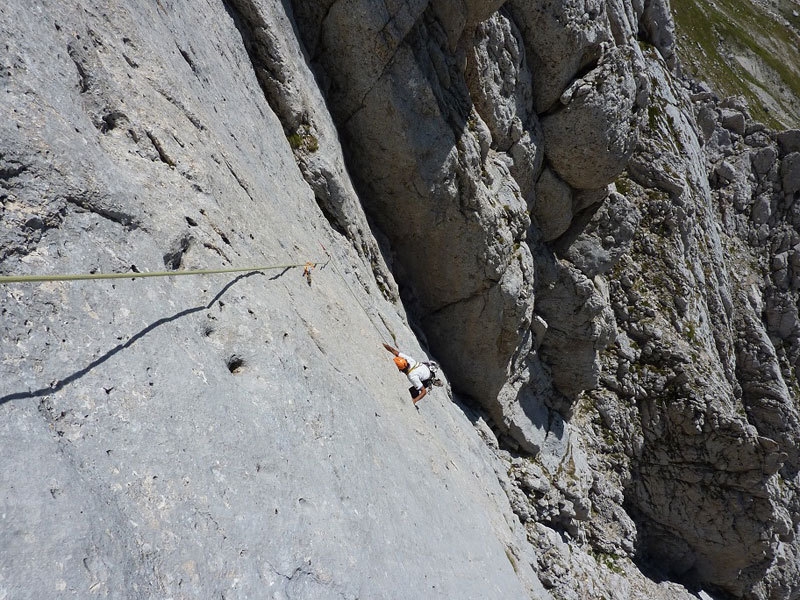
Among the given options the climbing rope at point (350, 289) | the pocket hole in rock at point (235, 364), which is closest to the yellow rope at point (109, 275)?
the pocket hole in rock at point (235, 364)

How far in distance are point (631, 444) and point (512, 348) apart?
47.9ft

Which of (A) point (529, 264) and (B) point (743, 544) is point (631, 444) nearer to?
(B) point (743, 544)

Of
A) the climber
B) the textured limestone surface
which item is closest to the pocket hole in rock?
the textured limestone surface

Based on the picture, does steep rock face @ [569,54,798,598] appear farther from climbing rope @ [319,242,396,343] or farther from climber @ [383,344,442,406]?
climbing rope @ [319,242,396,343]

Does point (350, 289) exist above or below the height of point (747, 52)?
below

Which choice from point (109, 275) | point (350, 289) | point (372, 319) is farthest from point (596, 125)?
point (109, 275)

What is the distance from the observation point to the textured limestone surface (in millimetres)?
5574

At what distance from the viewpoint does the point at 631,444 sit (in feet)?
108

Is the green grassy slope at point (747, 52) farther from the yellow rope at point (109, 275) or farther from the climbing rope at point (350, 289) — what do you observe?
the yellow rope at point (109, 275)

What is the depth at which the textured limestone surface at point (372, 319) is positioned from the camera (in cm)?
557

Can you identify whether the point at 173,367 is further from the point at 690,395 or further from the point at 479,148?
the point at 690,395

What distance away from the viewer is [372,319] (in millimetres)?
14883

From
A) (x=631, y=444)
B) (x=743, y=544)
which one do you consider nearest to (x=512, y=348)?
(x=631, y=444)

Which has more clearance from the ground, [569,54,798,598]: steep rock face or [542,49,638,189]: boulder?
[542,49,638,189]: boulder
